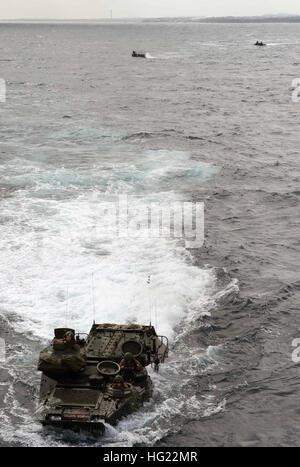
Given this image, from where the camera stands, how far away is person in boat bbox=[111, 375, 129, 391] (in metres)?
16.4

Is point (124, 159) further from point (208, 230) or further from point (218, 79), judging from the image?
point (218, 79)

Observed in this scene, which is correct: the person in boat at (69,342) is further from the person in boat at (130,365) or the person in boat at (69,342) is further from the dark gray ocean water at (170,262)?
the dark gray ocean water at (170,262)

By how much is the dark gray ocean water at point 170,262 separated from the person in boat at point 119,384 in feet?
3.44

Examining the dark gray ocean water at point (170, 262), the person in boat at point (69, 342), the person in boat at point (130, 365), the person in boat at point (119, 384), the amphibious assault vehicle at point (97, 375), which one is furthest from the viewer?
the person in boat at point (69, 342)

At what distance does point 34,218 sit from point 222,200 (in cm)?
1182

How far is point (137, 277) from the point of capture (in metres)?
25.0

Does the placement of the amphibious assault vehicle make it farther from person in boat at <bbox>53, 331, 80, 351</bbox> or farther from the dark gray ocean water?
the dark gray ocean water

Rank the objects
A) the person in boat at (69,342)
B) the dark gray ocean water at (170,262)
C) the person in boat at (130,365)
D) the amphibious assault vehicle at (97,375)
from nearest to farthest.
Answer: the amphibious assault vehicle at (97,375) → the person in boat at (130,365) → the dark gray ocean water at (170,262) → the person in boat at (69,342)

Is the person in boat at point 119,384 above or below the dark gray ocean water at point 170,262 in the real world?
above

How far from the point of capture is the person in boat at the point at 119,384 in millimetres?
16406

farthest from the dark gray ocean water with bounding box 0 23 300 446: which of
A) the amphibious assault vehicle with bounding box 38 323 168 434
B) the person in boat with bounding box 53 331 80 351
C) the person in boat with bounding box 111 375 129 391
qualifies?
the person in boat with bounding box 53 331 80 351

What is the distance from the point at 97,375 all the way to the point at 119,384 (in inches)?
40.2

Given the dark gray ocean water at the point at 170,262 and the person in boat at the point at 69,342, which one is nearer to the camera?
the dark gray ocean water at the point at 170,262

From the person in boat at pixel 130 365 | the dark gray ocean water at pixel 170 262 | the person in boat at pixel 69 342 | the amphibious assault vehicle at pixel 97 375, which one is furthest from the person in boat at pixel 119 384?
the person in boat at pixel 69 342
